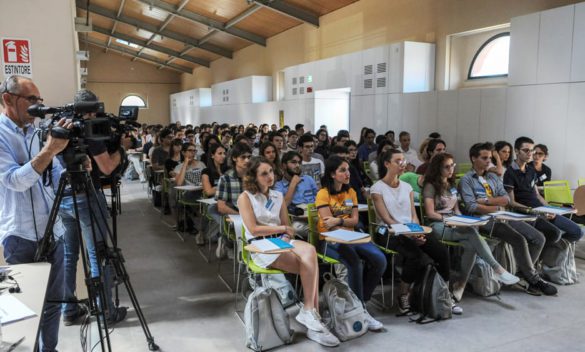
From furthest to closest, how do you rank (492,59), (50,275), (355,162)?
(492,59)
(355,162)
(50,275)

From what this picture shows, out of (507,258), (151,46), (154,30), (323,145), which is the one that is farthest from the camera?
(151,46)

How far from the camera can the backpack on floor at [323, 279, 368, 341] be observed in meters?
3.04

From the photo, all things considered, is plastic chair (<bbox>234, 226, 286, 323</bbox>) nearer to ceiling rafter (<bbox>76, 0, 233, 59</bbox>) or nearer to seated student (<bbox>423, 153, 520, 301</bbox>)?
seated student (<bbox>423, 153, 520, 301</bbox>)

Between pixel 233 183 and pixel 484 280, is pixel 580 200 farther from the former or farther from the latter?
pixel 233 183

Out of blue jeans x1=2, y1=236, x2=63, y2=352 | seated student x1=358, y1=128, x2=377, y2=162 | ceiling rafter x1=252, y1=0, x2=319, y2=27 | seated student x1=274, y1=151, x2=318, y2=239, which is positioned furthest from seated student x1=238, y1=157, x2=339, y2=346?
ceiling rafter x1=252, y1=0, x2=319, y2=27

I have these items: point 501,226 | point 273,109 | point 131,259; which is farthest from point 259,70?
point 501,226

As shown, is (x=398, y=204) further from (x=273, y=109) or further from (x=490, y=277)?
(x=273, y=109)

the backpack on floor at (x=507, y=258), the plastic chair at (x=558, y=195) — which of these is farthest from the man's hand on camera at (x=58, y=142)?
the plastic chair at (x=558, y=195)

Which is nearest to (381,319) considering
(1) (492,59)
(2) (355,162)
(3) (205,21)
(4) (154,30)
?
(2) (355,162)

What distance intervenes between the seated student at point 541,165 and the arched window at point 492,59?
2.36 m

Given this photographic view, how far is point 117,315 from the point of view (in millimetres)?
3271

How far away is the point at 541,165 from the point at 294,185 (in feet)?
10.4

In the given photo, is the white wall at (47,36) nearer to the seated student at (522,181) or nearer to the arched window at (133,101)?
the seated student at (522,181)

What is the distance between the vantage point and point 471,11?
7.52 m
